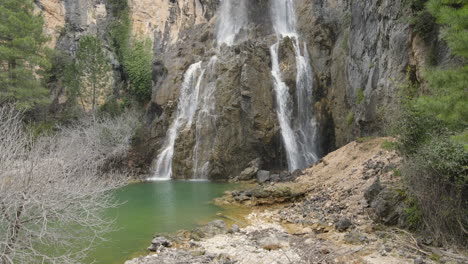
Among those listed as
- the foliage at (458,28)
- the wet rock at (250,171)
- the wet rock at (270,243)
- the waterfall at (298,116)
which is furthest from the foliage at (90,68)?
the foliage at (458,28)

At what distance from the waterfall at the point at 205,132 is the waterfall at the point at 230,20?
26.6ft

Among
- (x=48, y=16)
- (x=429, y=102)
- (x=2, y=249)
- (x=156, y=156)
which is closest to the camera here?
(x=2, y=249)

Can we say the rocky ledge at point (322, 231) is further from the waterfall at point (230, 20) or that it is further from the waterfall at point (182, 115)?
the waterfall at point (230, 20)

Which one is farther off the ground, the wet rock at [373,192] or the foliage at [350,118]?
the foliage at [350,118]

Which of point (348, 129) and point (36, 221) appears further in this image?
point (348, 129)

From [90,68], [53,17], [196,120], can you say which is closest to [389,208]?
[196,120]

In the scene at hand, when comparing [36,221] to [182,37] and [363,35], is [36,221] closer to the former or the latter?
[363,35]

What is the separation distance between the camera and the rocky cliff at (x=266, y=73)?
17.6 metres

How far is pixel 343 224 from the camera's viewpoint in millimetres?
9219

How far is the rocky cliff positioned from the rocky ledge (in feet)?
17.4

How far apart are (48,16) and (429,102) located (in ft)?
124

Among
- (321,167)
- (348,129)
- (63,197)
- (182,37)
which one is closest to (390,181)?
(321,167)

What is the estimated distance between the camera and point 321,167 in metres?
18.1

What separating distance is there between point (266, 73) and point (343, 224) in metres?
17.8
